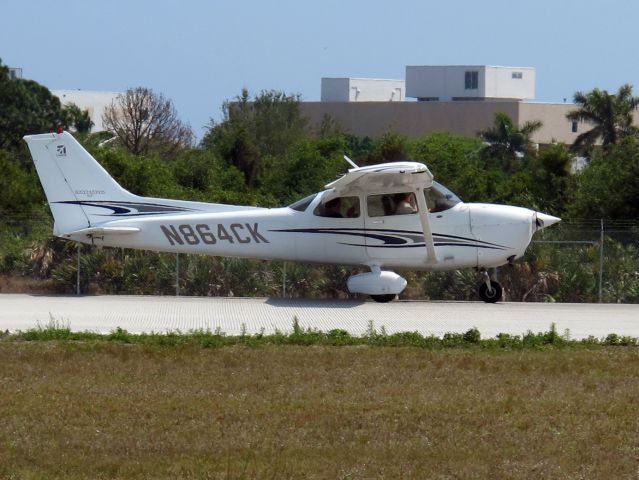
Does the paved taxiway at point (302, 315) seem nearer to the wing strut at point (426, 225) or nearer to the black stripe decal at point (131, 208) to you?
the wing strut at point (426, 225)

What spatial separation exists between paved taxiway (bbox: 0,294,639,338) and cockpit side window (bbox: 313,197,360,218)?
56.9 inches

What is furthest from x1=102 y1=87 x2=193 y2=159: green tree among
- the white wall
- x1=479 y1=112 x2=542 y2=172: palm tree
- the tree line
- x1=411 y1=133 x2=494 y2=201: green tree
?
the white wall

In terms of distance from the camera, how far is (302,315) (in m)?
16.6

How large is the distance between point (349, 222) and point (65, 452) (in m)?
11.3

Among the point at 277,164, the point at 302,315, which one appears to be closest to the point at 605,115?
the point at 277,164

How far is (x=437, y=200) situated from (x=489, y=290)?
1837 mm

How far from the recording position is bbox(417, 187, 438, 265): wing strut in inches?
716

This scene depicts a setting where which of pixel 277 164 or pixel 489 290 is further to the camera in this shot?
pixel 277 164

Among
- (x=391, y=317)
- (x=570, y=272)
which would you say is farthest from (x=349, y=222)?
(x=570, y=272)

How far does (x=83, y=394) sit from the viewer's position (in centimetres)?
981

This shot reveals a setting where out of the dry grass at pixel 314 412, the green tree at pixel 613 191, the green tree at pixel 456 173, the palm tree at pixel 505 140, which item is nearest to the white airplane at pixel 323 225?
the dry grass at pixel 314 412

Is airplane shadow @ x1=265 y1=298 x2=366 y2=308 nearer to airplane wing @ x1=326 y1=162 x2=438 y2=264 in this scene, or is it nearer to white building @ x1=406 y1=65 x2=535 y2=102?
airplane wing @ x1=326 y1=162 x2=438 y2=264

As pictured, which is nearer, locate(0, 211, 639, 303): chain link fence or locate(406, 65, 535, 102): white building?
locate(0, 211, 639, 303): chain link fence

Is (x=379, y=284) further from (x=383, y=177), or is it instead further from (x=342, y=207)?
(x=383, y=177)
